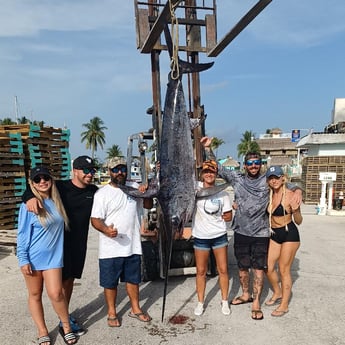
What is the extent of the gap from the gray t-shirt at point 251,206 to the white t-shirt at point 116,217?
1.15 meters

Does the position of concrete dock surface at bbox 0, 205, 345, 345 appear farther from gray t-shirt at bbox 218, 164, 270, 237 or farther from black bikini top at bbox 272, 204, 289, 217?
black bikini top at bbox 272, 204, 289, 217

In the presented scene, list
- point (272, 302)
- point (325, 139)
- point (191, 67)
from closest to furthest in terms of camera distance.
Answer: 1. point (191, 67)
2. point (272, 302)
3. point (325, 139)

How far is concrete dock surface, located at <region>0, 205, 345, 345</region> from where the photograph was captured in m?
3.18

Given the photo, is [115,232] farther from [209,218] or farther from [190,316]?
[190,316]

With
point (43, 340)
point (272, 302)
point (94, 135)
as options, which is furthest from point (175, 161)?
point (94, 135)

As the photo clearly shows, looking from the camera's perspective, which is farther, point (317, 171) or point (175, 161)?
point (317, 171)

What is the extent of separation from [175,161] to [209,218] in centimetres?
95

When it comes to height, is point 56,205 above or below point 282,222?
above

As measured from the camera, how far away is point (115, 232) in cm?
320

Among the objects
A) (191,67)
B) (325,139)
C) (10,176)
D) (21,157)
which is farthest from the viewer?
(325,139)

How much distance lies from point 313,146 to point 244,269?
14571mm

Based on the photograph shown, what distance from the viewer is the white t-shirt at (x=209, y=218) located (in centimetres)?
354

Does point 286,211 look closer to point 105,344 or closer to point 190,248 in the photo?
point 190,248

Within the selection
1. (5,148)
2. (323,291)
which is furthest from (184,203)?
(5,148)
